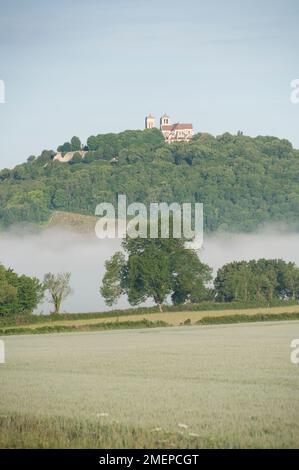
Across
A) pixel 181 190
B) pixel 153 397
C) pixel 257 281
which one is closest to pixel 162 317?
pixel 257 281

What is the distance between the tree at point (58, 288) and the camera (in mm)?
74500

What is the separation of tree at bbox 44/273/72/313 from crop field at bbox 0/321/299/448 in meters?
37.4

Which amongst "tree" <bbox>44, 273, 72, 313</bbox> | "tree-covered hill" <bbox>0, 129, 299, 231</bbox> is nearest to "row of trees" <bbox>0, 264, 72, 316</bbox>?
"tree" <bbox>44, 273, 72, 313</bbox>

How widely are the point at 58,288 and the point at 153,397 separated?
178 ft

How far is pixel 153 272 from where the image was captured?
8081cm

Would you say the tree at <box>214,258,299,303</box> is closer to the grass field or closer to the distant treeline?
the distant treeline

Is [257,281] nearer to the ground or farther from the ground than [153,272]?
nearer to the ground

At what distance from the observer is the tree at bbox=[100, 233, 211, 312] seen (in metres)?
80.2

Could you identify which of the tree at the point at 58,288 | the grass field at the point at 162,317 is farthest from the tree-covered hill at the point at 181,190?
the grass field at the point at 162,317

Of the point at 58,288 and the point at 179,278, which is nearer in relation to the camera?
the point at 58,288

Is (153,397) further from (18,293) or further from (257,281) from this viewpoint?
(257,281)

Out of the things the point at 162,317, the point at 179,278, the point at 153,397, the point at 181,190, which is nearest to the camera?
the point at 153,397

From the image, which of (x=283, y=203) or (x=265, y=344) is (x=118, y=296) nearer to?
(x=265, y=344)
